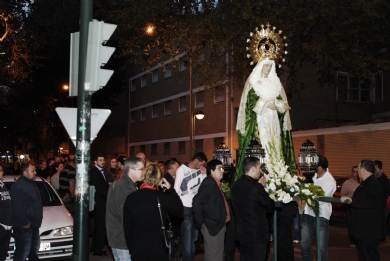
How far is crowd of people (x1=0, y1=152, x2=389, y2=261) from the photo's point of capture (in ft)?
19.6

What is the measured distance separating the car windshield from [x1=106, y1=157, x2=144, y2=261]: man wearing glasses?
4.42m

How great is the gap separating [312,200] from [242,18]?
10.7 meters

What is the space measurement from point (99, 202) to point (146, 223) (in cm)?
567

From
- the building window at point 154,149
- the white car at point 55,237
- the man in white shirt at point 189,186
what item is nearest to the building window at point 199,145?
the building window at point 154,149

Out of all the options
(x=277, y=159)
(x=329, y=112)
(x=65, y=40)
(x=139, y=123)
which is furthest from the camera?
(x=139, y=123)

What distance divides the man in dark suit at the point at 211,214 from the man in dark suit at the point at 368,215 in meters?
1.70

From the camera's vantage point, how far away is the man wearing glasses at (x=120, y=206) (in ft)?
21.7

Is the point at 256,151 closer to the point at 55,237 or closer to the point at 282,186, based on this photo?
the point at 282,186

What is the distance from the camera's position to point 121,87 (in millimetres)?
36906

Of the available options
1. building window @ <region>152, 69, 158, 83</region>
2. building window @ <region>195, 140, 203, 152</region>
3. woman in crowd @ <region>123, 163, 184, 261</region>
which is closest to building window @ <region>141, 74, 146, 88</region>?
building window @ <region>152, 69, 158, 83</region>

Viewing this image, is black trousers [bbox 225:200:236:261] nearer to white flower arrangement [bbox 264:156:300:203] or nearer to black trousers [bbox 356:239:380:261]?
white flower arrangement [bbox 264:156:300:203]

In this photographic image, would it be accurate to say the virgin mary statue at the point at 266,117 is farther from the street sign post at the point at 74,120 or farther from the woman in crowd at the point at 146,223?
the woman in crowd at the point at 146,223

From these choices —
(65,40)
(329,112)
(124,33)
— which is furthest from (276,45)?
(65,40)

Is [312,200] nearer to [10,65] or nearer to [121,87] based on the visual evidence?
[10,65]
